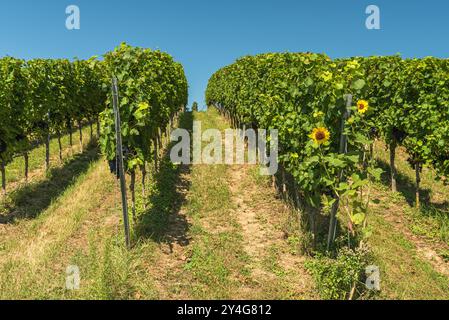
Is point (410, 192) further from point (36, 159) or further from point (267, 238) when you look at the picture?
point (36, 159)

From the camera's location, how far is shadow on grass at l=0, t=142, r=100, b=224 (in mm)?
10906

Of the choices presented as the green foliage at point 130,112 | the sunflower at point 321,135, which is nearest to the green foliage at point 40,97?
the green foliage at point 130,112

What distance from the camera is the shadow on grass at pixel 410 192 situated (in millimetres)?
11504

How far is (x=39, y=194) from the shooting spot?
1240 centimetres

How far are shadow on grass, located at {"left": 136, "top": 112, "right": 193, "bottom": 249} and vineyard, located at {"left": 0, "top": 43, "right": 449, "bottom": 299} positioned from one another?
2.1 inches

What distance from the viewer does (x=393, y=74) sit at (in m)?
12.6

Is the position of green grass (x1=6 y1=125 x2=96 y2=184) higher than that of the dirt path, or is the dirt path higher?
green grass (x1=6 y1=125 x2=96 y2=184)

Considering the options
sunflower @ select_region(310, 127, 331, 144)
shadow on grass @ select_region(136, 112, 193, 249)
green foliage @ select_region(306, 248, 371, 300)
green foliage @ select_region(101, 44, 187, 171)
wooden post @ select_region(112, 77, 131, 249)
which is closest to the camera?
green foliage @ select_region(306, 248, 371, 300)

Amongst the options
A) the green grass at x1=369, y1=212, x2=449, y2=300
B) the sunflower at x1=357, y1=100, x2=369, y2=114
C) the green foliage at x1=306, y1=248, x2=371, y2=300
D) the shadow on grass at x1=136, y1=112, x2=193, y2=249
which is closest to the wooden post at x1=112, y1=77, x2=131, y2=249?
the shadow on grass at x1=136, y1=112, x2=193, y2=249

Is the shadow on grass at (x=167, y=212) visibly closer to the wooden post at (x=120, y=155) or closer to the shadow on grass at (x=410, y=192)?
the wooden post at (x=120, y=155)

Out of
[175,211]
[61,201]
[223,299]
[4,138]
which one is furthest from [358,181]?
[4,138]

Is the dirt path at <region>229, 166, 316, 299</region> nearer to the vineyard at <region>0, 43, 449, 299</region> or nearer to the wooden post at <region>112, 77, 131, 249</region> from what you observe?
the vineyard at <region>0, 43, 449, 299</region>

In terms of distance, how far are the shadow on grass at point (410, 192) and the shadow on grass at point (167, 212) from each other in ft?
23.6

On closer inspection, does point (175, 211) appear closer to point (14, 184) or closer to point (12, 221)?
point (12, 221)
